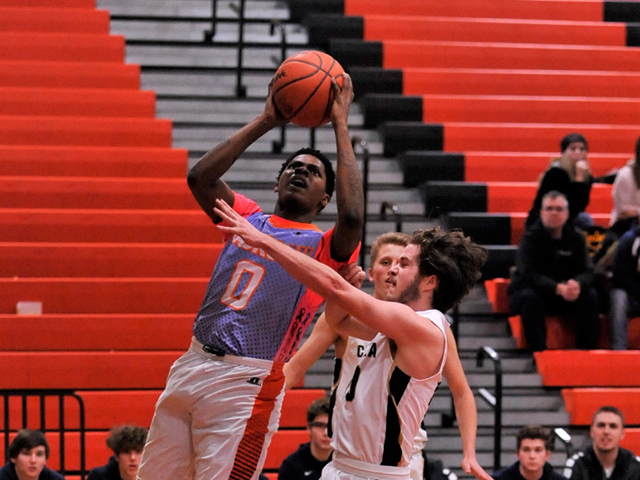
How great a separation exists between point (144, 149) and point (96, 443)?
2.79m

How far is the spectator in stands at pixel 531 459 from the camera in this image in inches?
255

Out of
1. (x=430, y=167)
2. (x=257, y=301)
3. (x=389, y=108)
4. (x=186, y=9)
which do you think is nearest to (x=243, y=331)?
(x=257, y=301)

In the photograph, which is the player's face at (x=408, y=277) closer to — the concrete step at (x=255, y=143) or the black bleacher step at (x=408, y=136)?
the concrete step at (x=255, y=143)

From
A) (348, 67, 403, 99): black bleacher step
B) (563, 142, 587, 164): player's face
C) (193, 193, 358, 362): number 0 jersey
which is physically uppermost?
Result: (348, 67, 403, 99): black bleacher step

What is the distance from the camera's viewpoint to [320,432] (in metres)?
6.49

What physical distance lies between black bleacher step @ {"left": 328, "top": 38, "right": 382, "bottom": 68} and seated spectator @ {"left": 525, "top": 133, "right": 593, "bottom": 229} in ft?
7.94

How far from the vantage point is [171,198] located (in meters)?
8.74

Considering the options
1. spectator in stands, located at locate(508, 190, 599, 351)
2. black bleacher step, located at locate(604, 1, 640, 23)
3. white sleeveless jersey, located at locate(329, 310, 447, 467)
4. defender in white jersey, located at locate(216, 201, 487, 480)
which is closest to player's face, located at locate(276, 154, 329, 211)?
defender in white jersey, located at locate(216, 201, 487, 480)

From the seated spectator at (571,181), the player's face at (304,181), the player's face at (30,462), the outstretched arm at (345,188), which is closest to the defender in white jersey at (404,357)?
the outstretched arm at (345,188)

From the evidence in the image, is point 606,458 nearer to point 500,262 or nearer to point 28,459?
point 500,262

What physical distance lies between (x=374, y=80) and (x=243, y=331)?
20.3 ft

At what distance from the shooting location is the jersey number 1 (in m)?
4.19

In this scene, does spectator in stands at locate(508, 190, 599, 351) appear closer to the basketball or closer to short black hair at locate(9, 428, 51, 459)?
short black hair at locate(9, 428, 51, 459)

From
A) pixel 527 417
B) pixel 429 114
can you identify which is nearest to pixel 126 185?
pixel 429 114
